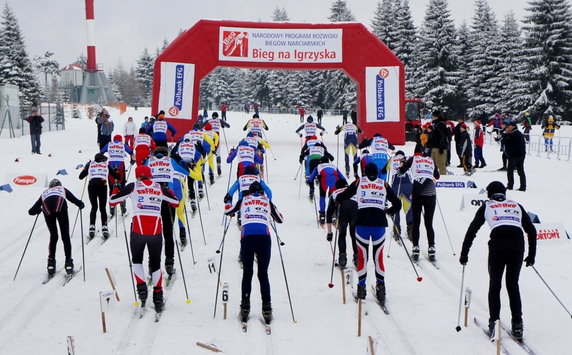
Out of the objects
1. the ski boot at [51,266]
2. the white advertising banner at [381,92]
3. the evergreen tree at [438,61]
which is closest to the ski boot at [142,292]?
the ski boot at [51,266]

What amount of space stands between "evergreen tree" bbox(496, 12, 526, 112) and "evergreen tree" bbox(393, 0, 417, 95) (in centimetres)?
837

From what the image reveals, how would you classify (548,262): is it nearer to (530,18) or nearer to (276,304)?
(276,304)

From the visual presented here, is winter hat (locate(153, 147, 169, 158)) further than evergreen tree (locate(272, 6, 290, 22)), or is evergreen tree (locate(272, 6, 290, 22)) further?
evergreen tree (locate(272, 6, 290, 22))

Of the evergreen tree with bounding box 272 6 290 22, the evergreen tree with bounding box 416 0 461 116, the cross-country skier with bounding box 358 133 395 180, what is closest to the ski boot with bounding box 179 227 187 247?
the cross-country skier with bounding box 358 133 395 180

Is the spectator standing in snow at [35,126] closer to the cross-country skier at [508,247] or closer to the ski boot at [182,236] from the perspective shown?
the ski boot at [182,236]

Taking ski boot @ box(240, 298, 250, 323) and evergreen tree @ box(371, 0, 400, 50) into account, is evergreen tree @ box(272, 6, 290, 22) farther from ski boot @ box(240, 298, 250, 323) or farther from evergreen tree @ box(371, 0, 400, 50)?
ski boot @ box(240, 298, 250, 323)

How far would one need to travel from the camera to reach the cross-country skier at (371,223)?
811cm

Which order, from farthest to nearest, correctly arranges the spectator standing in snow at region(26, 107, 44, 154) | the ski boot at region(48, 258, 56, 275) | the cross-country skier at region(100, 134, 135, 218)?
the spectator standing in snow at region(26, 107, 44, 154) < the cross-country skier at region(100, 134, 135, 218) < the ski boot at region(48, 258, 56, 275)

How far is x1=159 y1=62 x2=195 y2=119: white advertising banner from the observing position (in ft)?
90.9

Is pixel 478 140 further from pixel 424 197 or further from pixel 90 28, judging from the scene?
pixel 90 28

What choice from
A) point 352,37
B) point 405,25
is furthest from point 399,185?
point 405,25

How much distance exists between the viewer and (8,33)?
184ft

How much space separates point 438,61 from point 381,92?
28.1 metres

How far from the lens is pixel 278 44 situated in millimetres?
28047
